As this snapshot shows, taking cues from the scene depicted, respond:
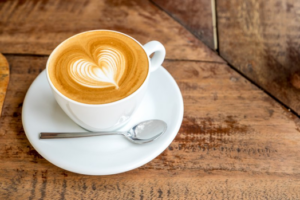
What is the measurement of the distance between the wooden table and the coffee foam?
176 millimetres

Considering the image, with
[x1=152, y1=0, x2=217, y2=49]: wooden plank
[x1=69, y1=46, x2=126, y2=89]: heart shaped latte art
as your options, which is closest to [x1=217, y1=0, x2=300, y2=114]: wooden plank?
[x1=152, y1=0, x2=217, y2=49]: wooden plank

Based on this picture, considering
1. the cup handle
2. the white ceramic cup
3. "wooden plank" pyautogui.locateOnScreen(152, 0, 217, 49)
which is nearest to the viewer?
the white ceramic cup

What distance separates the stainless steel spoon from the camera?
66cm

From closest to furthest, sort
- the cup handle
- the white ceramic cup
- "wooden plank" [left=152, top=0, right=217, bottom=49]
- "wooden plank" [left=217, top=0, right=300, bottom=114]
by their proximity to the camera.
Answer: the white ceramic cup, the cup handle, "wooden plank" [left=217, top=0, right=300, bottom=114], "wooden plank" [left=152, top=0, right=217, bottom=49]

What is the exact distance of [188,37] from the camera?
3.05 feet

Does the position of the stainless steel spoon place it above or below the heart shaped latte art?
below

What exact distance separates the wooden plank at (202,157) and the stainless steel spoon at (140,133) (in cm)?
5

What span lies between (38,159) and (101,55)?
0.26 metres

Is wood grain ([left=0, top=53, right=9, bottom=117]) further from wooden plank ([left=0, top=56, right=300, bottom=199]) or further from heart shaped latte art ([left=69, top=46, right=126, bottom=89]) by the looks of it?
heart shaped latte art ([left=69, top=46, right=126, bottom=89])

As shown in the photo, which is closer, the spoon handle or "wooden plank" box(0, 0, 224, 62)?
the spoon handle

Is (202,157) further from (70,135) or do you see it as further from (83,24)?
(83,24)

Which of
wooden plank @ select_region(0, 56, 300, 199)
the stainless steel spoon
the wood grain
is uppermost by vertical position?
the wood grain

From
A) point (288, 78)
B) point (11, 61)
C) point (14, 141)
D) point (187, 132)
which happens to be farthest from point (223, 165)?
point (11, 61)

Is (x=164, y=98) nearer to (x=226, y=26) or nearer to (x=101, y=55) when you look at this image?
(x=101, y=55)
